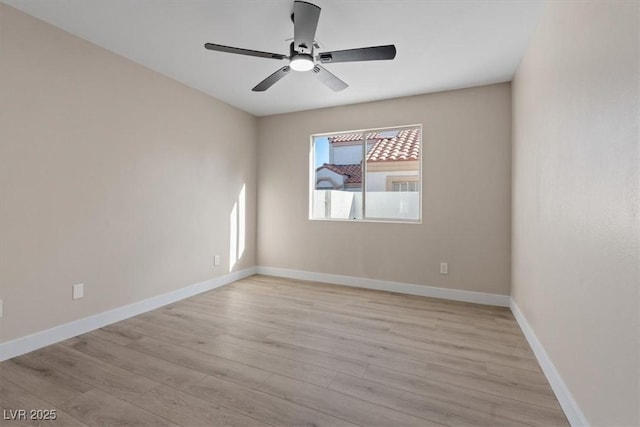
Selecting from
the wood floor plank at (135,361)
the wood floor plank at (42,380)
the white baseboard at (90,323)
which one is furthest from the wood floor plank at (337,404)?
the white baseboard at (90,323)

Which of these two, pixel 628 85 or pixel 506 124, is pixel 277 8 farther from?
pixel 506 124

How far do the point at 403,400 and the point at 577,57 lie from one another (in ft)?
6.78

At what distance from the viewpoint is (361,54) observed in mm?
2078

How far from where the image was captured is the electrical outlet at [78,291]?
8.14 feet

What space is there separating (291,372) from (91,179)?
91.9 inches

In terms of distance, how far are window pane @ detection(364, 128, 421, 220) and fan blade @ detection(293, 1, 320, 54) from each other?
2.11 meters

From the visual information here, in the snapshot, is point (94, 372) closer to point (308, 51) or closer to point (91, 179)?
point (91, 179)

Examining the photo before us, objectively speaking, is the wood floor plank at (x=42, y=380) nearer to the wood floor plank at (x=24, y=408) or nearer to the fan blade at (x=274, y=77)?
the wood floor plank at (x=24, y=408)

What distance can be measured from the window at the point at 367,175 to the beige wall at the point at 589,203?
163cm

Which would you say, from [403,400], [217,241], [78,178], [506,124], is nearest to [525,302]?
[403,400]

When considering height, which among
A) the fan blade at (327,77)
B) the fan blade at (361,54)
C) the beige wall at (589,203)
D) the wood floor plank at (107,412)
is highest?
the fan blade at (327,77)

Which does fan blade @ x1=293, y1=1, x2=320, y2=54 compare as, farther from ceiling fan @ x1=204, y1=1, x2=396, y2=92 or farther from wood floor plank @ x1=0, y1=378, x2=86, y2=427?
wood floor plank @ x1=0, y1=378, x2=86, y2=427

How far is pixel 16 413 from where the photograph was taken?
156 cm

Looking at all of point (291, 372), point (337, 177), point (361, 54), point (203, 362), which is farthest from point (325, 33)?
point (203, 362)
